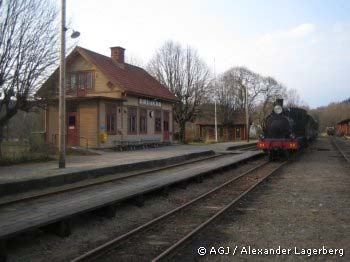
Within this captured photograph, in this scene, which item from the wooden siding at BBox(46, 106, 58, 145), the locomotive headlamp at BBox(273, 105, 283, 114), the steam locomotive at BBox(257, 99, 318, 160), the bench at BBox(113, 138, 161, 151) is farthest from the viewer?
the wooden siding at BBox(46, 106, 58, 145)

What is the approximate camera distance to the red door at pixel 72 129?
32.2 meters

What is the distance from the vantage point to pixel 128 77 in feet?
128

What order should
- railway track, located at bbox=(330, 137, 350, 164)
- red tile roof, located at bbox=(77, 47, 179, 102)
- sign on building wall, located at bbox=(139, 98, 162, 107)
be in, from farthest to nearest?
sign on building wall, located at bbox=(139, 98, 162, 107)
red tile roof, located at bbox=(77, 47, 179, 102)
railway track, located at bbox=(330, 137, 350, 164)

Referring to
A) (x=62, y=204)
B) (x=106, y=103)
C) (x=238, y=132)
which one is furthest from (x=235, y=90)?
(x=62, y=204)

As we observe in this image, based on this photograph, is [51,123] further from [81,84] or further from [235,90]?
[235,90]

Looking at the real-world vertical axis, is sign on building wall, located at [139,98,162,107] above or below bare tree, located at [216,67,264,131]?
below

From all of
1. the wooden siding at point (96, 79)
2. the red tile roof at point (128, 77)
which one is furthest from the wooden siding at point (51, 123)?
the red tile roof at point (128, 77)

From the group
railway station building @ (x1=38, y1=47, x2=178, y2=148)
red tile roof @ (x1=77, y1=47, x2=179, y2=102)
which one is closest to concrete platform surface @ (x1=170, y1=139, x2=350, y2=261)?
railway station building @ (x1=38, y1=47, x2=178, y2=148)

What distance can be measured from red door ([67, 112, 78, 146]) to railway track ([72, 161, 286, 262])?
20035 mm

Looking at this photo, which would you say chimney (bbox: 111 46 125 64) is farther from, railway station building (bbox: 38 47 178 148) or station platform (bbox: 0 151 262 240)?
station platform (bbox: 0 151 262 240)

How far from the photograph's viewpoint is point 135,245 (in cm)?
788

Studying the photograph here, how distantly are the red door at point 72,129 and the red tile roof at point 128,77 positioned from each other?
3943mm

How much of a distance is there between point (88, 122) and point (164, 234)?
23.7 m

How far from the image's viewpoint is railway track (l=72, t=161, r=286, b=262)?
23.7ft
